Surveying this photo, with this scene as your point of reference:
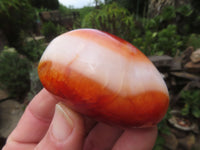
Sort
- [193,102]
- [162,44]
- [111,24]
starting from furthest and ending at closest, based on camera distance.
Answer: [162,44]
[111,24]
[193,102]

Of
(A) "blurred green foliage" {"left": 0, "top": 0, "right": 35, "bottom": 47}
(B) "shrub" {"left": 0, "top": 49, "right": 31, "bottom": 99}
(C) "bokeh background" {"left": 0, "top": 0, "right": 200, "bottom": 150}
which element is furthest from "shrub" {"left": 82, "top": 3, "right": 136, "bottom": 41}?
(A) "blurred green foliage" {"left": 0, "top": 0, "right": 35, "bottom": 47}

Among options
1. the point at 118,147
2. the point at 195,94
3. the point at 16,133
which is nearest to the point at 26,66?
the point at 16,133

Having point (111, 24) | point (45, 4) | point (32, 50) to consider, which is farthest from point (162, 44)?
point (45, 4)

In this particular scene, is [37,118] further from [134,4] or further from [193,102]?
[134,4]

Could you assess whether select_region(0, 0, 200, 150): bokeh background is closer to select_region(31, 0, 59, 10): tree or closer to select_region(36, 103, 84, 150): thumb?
select_region(36, 103, 84, 150): thumb

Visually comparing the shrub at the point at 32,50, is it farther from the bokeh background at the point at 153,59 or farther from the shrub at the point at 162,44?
the shrub at the point at 162,44

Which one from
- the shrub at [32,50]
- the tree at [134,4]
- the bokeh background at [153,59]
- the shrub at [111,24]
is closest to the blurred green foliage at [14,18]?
the bokeh background at [153,59]
